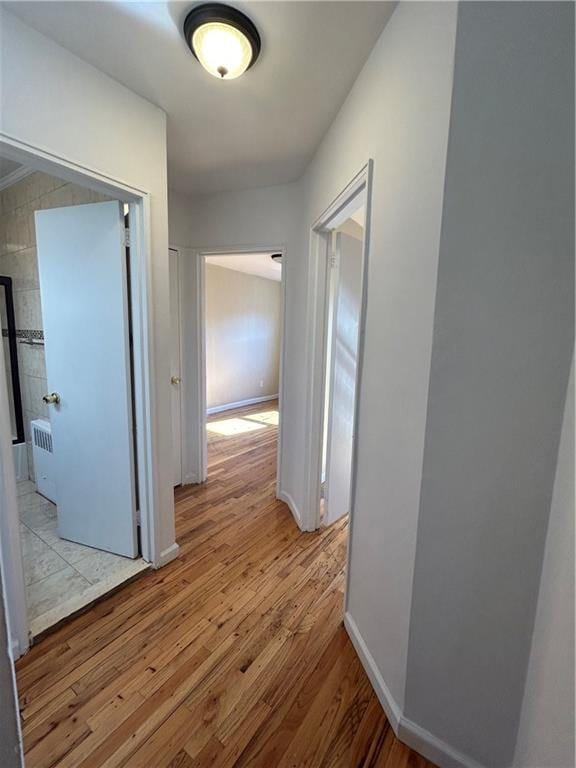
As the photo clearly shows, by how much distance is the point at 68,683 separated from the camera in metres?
1.30

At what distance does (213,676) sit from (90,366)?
1621 millimetres

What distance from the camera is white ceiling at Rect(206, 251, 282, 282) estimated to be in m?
5.00

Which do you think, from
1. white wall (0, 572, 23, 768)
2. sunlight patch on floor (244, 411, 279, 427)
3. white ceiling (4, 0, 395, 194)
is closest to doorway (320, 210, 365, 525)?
white ceiling (4, 0, 395, 194)

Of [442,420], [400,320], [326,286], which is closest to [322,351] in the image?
[326,286]

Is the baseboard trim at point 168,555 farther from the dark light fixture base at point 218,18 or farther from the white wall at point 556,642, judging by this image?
the dark light fixture base at point 218,18

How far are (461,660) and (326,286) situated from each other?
1888 mm

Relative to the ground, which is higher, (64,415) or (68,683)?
(64,415)

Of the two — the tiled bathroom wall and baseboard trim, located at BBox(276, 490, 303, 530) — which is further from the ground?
the tiled bathroom wall

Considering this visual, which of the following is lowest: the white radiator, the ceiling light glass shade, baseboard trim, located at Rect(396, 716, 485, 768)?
baseboard trim, located at Rect(396, 716, 485, 768)

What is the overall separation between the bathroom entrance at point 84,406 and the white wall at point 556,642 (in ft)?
6.06

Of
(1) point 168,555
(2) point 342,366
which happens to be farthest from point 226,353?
(1) point 168,555

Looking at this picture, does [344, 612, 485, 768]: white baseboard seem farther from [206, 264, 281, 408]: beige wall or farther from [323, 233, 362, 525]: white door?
[206, 264, 281, 408]: beige wall

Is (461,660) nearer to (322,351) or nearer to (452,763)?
(452,763)

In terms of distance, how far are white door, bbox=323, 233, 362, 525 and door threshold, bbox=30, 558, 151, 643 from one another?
4.26ft
